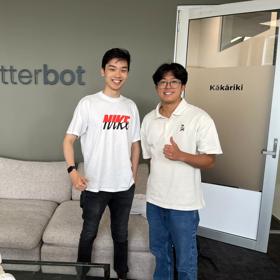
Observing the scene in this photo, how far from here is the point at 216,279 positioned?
2.09m

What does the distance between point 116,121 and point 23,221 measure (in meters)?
1.08

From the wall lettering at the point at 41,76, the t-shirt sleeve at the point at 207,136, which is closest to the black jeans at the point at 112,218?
the t-shirt sleeve at the point at 207,136

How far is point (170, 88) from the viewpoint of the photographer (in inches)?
60.0

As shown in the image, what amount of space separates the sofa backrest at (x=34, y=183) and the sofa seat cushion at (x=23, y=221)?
6 cm

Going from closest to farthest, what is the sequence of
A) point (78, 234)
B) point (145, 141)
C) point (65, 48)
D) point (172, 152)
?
point (172, 152)
point (145, 141)
point (78, 234)
point (65, 48)

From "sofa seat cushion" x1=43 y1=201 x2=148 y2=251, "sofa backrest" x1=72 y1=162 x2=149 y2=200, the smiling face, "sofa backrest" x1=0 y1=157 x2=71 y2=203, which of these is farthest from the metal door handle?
"sofa backrest" x1=0 y1=157 x2=71 y2=203

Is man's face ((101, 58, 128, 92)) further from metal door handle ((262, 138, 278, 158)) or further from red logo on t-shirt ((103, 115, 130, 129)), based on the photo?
metal door handle ((262, 138, 278, 158))

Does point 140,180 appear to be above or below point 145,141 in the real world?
below

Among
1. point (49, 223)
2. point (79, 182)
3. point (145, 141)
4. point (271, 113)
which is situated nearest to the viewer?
point (79, 182)

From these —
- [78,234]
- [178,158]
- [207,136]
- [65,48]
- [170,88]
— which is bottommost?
[78,234]

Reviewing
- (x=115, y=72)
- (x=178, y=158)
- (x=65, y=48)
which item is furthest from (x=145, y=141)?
(x=65, y=48)

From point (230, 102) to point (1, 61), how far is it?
213cm

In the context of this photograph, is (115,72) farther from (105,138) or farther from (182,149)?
(182,149)

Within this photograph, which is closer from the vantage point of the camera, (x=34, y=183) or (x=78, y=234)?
(x=78, y=234)
